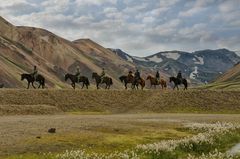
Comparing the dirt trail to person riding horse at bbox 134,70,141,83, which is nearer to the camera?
the dirt trail

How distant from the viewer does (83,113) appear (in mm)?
85000

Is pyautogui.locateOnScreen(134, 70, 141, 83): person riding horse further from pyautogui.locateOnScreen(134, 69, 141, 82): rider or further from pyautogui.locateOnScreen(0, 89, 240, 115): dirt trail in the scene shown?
pyautogui.locateOnScreen(0, 89, 240, 115): dirt trail

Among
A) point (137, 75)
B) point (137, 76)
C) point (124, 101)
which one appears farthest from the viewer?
point (137, 76)

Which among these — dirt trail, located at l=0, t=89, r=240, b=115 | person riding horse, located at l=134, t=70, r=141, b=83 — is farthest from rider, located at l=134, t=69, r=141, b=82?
dirt trail, located at l=0, t=89, r=240, b=115

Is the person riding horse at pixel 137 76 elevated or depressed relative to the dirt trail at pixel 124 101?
elevated

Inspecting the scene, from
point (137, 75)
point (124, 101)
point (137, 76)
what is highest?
point (137, 75)

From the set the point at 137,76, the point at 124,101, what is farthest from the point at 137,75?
the point at 124,101

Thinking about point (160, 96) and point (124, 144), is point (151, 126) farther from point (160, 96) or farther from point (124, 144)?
point (160, 96)

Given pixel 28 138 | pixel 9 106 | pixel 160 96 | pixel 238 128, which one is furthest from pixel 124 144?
pixel 160 96

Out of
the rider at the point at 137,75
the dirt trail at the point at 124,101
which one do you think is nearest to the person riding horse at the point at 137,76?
the rider at the point at 137,75

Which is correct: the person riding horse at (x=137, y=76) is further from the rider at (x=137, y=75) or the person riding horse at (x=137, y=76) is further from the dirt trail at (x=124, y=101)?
the dirt trail at (x=124, y=101)

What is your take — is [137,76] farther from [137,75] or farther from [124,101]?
[124,101]

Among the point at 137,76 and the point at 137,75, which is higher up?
the point at 137,75

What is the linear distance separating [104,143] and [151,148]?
5424 mm
